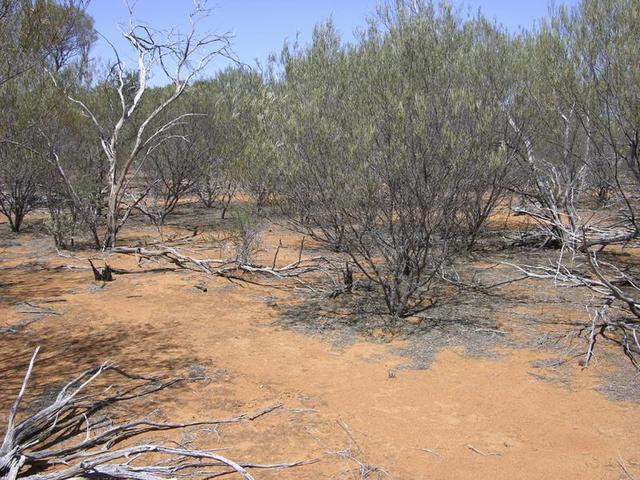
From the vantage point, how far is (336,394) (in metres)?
5.13

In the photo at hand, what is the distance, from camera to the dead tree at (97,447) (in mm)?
3316

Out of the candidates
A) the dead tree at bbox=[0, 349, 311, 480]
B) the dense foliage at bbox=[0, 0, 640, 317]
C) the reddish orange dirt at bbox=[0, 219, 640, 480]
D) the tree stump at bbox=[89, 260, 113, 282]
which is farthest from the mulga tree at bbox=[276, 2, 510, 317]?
→ the tree stump at bbox=[89, 260, 113, 282]

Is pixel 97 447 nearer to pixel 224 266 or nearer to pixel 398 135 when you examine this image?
pixel 398 135

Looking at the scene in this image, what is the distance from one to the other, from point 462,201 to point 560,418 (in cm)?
345

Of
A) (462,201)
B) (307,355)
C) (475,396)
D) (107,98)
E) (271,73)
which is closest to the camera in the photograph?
(475,396)

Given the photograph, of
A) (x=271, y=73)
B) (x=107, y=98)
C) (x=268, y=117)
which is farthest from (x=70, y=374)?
(x=107, y=98)

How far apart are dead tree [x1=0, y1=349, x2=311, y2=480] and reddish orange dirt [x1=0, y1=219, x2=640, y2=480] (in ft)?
0.91

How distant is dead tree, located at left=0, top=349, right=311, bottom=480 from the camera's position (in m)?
3.32

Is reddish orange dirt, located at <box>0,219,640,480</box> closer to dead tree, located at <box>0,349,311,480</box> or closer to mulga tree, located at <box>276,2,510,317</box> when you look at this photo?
dead tree, located at <box>0,349,311,480</box>

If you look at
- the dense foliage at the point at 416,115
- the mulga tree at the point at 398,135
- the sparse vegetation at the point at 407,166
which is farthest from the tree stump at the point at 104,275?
the mulga tree at the point at 398,135

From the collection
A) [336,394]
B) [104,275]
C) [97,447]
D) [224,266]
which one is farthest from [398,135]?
[104,275]

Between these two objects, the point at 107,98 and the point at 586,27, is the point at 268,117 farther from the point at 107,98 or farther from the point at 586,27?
the point at 107,98

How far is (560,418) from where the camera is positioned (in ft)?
15.1

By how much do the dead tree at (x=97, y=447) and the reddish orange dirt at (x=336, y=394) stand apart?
0.91 feet
